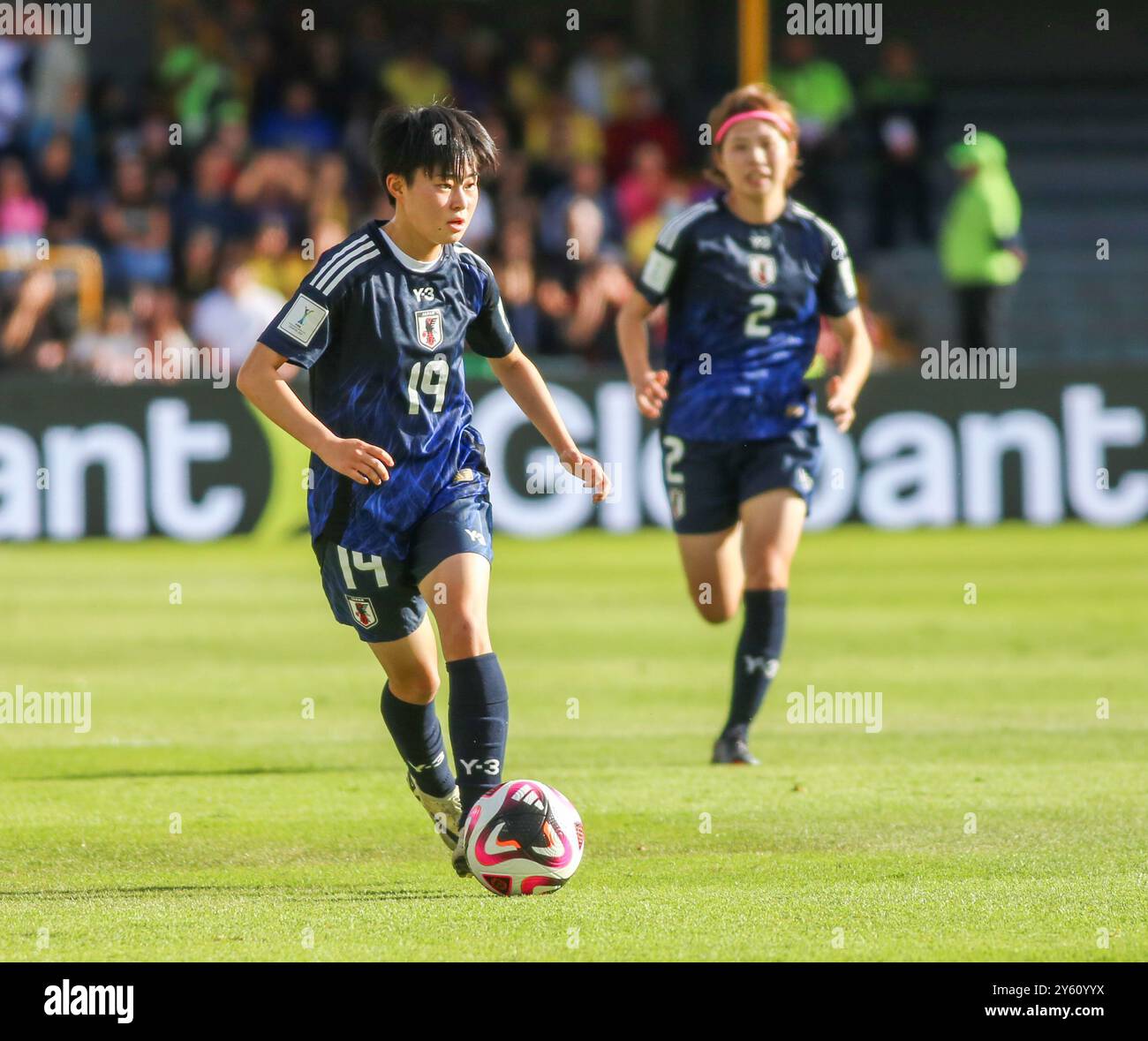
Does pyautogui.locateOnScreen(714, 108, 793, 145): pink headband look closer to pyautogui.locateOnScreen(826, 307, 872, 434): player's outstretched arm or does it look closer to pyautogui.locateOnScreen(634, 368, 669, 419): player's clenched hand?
pyautogui.locateOnScreen(826, 307, 872, 434): player's outstretched arm

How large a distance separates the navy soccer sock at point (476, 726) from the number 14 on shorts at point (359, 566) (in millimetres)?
364

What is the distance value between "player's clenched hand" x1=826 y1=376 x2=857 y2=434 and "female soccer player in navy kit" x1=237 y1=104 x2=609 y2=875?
1.95 metres

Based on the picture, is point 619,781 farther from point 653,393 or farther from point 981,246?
point 981,246

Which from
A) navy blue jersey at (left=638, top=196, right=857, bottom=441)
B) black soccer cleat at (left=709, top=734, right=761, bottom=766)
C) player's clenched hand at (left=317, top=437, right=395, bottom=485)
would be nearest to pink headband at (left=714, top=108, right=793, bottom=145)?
navy blue jersey at (left=638, top=196, right=857, bottom=441)

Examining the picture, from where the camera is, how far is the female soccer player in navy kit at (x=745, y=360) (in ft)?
28.1

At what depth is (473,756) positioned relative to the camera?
19.9ft

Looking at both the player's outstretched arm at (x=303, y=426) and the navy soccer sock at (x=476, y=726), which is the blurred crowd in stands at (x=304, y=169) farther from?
the navy soccer sock at (x=476, y=726)

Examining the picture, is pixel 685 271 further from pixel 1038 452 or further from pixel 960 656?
pixel 1038 452

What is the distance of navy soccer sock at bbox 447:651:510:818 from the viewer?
19.9 feet

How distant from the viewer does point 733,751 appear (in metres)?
8.48

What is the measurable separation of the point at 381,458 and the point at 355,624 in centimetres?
63
